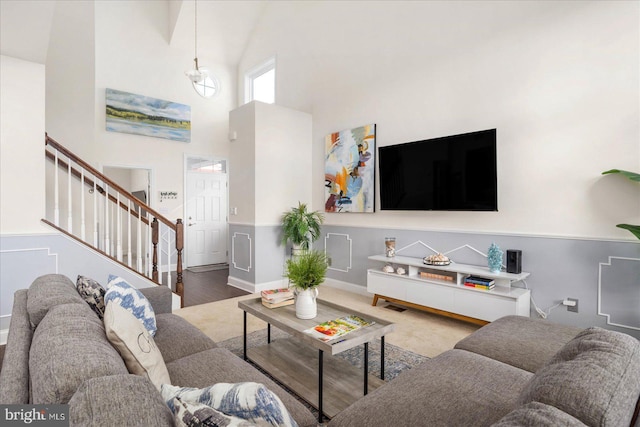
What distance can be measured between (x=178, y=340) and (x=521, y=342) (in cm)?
196

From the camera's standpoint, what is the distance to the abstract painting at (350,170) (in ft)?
14.3

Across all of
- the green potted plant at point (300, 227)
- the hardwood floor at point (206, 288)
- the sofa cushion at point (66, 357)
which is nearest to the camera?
the sofa cushion at point (66, 357)

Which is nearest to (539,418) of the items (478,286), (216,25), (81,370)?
(81,370)

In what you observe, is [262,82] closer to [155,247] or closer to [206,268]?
[206,268]

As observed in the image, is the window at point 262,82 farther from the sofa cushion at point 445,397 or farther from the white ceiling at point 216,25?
the sofa cushion at point 445,397

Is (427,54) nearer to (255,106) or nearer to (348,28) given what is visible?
(348,28)

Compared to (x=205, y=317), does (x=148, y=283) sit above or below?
above

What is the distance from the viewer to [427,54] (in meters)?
3.80

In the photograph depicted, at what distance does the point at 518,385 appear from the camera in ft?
4.68

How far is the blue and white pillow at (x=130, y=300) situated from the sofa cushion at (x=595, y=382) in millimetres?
1804

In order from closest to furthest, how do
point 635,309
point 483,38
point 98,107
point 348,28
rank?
1. point 635,309
2. point 483,38
3. point 348,28
4. point 98,107

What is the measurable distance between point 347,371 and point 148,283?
97.8 inches

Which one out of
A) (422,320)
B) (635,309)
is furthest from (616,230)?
(422,320)

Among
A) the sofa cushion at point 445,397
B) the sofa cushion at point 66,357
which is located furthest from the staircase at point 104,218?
the sofa cushion at point 445,397
